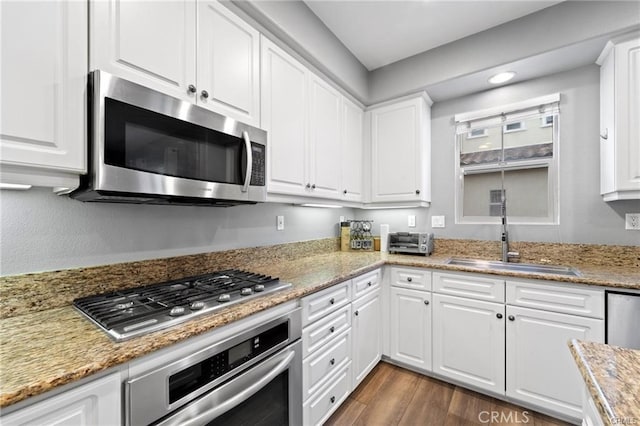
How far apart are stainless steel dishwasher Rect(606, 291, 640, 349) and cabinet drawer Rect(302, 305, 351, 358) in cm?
147

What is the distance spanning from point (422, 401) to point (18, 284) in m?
2.28

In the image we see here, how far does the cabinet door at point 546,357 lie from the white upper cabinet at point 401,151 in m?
1.23

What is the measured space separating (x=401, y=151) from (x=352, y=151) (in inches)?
18.7

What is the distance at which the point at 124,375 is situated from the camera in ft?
2.54

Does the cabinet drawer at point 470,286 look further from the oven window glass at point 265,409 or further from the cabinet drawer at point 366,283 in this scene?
the oven window glass at point 265,409

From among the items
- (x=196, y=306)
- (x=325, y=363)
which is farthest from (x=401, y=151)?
(x=196, y=306)

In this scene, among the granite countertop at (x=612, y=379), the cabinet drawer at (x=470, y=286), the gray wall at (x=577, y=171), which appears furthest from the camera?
the gray wall at (x=577, y=171)

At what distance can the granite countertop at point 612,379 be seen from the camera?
0.50 meters

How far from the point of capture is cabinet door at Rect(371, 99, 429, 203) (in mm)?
2547

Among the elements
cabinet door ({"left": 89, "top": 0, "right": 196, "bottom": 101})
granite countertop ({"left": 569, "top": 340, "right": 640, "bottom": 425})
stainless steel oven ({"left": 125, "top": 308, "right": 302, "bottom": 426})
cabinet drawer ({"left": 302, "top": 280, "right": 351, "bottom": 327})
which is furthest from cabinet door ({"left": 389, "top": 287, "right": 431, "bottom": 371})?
cabinet door ({"left": 89, "top": 0, "right": 196, "bottom": 101})

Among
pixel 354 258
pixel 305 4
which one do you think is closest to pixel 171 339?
pixel 354 258

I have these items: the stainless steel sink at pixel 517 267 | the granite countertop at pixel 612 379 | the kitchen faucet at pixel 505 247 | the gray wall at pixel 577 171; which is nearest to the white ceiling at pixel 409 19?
the gray wall at pixel 577 171

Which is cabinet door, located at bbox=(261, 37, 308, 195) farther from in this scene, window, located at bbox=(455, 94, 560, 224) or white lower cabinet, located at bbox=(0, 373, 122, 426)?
window, located at bbox=(455, 94, 560, 224)

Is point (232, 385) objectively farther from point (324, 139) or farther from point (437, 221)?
point (437, 221)
